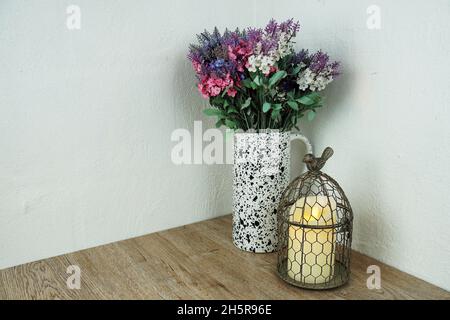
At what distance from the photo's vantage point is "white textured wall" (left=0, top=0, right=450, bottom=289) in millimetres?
617

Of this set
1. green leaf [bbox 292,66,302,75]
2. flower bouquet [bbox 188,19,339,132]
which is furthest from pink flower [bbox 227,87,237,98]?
green leaf [bbox 292,66,302,75]

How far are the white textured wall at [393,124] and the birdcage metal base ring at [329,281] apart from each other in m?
0.10

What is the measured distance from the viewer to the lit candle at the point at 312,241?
61 cm

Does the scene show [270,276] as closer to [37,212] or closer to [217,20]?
[37,212]

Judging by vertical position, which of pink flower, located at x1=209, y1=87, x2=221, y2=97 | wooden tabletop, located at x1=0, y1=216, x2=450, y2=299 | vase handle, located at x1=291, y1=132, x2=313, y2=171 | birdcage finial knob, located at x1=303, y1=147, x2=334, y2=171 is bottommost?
wooden tabletop, located at x1=0, y1=216, x2=450, y2=299

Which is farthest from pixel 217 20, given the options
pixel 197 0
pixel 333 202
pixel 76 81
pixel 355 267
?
pixel 355 267

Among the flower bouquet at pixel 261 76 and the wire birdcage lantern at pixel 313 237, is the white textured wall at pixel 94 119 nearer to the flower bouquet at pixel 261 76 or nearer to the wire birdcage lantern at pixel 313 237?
the flower bouquet at pixel 261 76

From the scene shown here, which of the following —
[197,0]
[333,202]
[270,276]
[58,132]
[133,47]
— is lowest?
[270,276]

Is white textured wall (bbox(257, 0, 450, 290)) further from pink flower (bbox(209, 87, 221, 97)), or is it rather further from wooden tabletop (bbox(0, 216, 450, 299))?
pink flower (bbox(209, 87, 221, 97))

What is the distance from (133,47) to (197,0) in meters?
0.20

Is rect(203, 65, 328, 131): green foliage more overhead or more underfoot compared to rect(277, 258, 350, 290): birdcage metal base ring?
more overhead

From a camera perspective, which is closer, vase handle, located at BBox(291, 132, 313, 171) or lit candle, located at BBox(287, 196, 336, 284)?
lit candle, located at BBox(287, 196, 336, 284)

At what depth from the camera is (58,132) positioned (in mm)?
719

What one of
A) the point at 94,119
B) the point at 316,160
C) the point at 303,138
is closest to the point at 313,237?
the point at 316,160
